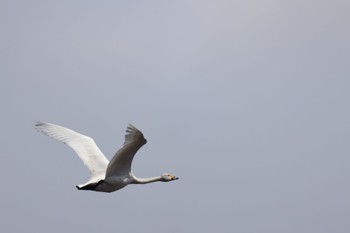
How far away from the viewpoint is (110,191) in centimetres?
3609

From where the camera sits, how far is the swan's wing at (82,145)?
38.0 m

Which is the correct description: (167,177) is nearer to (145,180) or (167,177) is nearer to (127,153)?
(145,180)

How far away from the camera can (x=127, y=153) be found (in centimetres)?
3256

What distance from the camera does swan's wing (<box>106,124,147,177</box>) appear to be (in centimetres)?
3031

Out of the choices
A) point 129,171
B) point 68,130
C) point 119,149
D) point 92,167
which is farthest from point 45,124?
point 119,149

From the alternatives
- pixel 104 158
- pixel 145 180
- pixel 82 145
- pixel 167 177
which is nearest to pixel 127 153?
pixel 145 180

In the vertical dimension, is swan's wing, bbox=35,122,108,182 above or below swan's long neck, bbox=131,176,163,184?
above

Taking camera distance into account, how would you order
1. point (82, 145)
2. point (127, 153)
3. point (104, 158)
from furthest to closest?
point (82, 145) → point (104, 158) → point (127, 153)

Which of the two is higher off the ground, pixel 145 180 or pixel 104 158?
pixel 104 158

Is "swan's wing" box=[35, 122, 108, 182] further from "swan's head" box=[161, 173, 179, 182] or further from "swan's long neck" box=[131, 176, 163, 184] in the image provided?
"swan's head" box=[161, 173, 179, 182]

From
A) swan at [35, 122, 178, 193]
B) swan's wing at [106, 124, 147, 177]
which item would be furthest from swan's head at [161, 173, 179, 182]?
swan's wing at [106, 124, 147, 177]

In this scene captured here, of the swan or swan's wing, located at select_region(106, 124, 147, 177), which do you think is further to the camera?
the swan

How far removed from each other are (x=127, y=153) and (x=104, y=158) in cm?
625

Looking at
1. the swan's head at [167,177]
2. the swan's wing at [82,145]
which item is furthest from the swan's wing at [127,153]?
the swan's head at [167,177]
